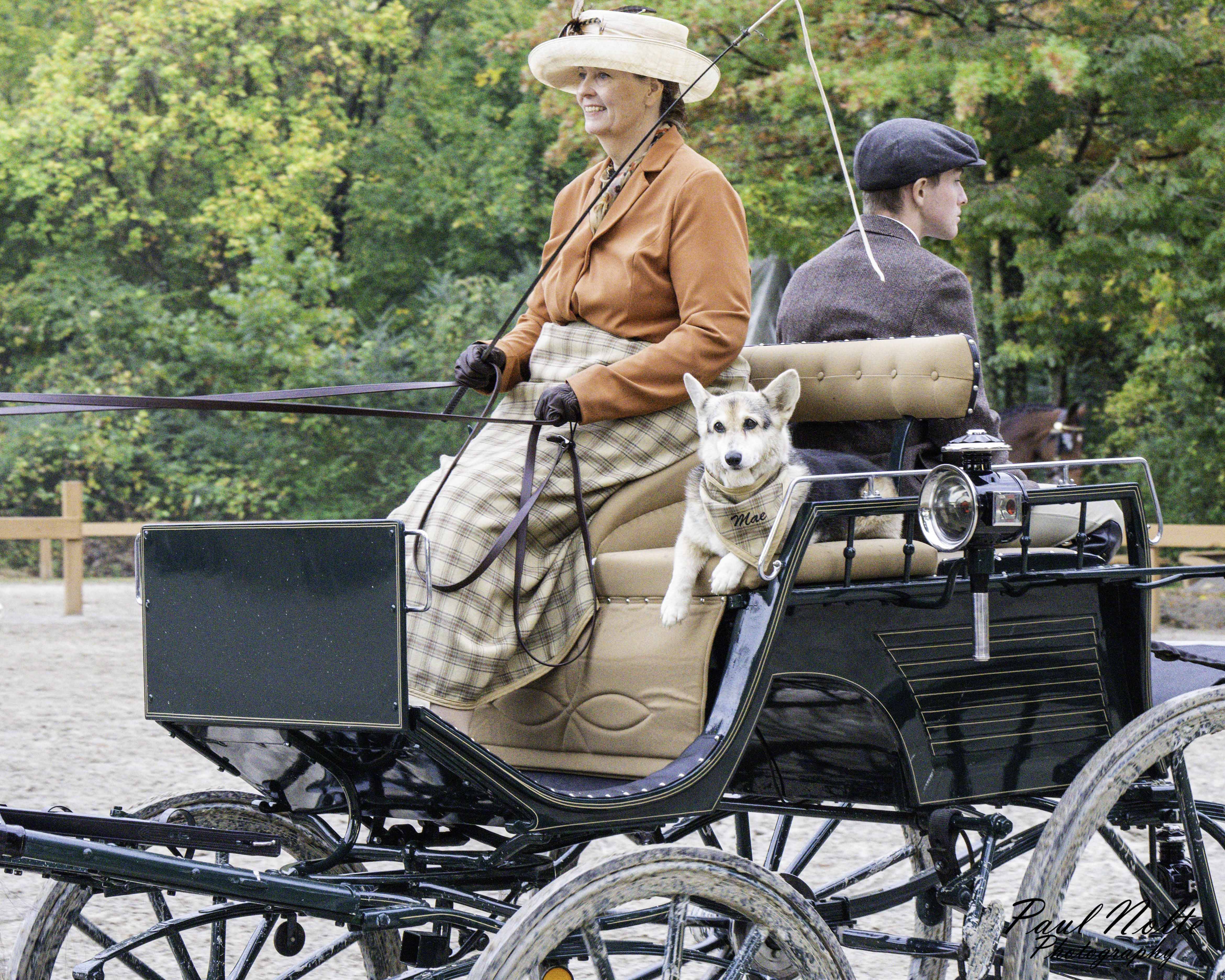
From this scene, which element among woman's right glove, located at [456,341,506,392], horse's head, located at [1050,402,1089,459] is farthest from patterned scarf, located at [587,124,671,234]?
horse's head, located at [1050,402,1089,459]

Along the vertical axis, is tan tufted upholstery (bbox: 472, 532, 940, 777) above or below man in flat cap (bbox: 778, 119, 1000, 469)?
below

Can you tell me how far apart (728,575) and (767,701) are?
456mm

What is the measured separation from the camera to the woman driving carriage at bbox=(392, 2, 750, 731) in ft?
9.40

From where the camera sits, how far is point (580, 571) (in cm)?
297

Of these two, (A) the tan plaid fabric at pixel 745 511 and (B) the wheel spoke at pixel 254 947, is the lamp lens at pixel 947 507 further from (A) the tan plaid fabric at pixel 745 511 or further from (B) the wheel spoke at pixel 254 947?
(B) the wheel spoke at pixel 254 947

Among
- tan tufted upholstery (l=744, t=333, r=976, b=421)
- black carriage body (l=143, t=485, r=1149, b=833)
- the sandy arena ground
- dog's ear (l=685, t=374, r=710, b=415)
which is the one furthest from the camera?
the sandy arena ground

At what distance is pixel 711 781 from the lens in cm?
A: 265

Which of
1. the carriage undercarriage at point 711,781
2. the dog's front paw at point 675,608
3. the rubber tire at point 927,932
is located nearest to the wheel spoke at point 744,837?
the carriage undercarriage at point 711,781

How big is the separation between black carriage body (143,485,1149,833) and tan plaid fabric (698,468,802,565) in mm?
79

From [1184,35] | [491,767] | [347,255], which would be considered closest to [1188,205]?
[1184,35]

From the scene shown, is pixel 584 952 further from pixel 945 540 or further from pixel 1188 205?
pixel 1188 205

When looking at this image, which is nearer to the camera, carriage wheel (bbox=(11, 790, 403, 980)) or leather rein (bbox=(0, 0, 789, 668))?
leather rein (bbox=(0, 0, 789, 668))

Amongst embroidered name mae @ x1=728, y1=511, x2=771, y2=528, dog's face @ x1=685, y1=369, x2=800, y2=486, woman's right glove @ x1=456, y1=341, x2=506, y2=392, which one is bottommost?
embroidered name mae @ x1=728, y1=511, x2=771, y2=528

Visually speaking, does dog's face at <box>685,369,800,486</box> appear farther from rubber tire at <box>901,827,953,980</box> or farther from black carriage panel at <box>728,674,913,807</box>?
rubber tire at <box>901,827,953,980</box>
